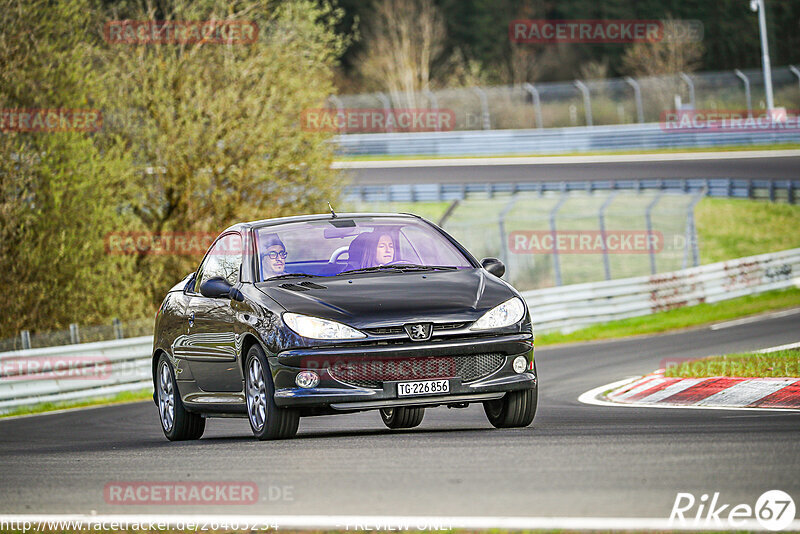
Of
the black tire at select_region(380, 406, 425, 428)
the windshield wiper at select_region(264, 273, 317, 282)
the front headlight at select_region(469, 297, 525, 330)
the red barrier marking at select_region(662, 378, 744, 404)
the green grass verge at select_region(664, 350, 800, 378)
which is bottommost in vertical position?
the green grass verge at select_region(664, 350, 800, 378)

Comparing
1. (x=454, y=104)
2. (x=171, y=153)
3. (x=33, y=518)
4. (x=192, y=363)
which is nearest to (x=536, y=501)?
(x=33, y=518)

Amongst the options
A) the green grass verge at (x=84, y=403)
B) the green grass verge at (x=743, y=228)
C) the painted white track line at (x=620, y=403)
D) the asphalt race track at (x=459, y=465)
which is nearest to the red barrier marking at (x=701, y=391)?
the painted white track line at (x=620, y=403)

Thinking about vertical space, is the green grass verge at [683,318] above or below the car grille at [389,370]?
below

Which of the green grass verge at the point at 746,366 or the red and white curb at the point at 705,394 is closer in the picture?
the red and white curb at the point at 705,394

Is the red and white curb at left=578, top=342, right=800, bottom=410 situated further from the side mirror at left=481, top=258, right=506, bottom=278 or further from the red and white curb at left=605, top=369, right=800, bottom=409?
the side mirror at left=481, top=258, right=506, bottom=278

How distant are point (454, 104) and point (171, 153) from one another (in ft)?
107

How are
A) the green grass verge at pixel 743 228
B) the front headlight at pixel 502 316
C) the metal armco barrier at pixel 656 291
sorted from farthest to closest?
the green grass verge at pixel 743 228 → the metal armco barrier at pixel 656 291 → the front headlight at pixel 502 316

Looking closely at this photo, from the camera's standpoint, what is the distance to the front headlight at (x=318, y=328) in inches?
365

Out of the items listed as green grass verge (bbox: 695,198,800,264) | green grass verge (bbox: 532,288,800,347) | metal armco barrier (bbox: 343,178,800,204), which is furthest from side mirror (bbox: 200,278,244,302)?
green grass verge (bbox: 695,198,800,264)

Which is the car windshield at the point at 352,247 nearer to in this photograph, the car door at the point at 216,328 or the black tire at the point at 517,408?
the car door at the point at 216,328

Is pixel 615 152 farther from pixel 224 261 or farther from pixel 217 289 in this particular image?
pixel 217 289

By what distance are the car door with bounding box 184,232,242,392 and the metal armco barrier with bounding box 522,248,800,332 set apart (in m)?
14.1

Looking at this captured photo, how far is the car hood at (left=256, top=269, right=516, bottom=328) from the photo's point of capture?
30.6ft

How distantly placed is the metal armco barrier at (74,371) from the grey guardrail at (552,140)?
26881 millimetres
